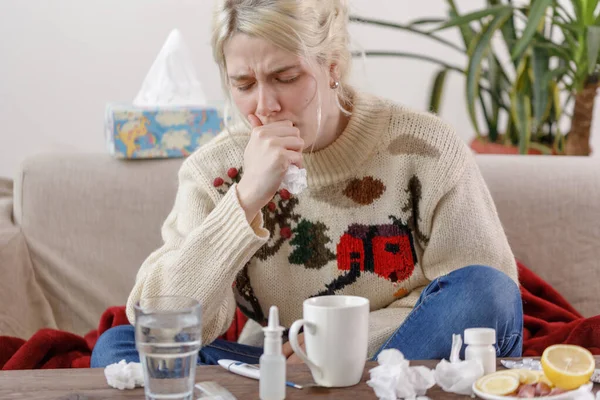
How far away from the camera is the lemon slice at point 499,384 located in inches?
36.5

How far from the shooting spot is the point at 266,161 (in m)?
1.32

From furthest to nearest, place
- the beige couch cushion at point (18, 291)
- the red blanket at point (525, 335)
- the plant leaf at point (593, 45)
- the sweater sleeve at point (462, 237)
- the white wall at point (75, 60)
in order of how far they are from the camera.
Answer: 1. the white wall at point (75, 60)
2. the plant leaf at point (593, 45)
3. the beige couch cushion at point (18, 291)
4. the red blanket at point (525, 335)
5. the sweater sleeve at point (462, 237)

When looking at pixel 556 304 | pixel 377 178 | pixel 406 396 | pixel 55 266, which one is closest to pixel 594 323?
pixel 556 304

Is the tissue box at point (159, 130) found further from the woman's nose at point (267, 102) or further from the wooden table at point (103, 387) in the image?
the wooden table at point (103, 387)

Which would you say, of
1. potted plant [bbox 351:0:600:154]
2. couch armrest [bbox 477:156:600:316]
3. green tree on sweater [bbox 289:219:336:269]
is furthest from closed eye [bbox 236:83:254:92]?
potted plant [bbox 351:0:600:154]

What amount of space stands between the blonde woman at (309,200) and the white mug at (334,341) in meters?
Result: 0.30

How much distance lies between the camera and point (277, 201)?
1.53 m

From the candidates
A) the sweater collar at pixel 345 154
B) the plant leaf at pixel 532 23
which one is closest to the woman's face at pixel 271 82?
the sweater collar at pixel 345 154

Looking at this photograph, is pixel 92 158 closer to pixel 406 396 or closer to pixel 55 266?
pixel 55 266

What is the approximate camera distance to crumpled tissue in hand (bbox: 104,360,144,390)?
39.1 inches

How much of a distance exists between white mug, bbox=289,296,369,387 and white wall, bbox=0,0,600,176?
1.75 metres

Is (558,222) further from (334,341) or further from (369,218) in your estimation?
(334,341)

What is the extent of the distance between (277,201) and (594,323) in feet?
2.04

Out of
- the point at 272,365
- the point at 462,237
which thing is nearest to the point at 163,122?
the point at 462,237
